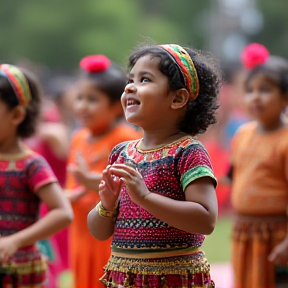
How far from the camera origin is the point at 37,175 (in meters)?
3.91

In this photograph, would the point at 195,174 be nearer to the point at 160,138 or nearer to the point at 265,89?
the point at 160,138

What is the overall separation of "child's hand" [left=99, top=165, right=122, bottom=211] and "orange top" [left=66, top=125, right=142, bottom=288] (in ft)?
5.89

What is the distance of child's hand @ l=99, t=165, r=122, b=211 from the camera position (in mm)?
2951

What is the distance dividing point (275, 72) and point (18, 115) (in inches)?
69.1

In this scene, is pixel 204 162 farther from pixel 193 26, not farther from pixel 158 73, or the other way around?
pixel 193 26

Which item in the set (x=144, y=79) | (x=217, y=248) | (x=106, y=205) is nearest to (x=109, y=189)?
(x=106, y=205)

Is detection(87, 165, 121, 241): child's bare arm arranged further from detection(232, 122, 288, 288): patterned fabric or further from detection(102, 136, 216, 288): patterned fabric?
detection(232, 122, 288, 288): patterned fabric

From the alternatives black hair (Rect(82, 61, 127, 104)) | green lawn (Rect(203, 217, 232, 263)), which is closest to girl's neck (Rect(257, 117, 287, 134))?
black hair (Rect(82, 61, 127, 104))

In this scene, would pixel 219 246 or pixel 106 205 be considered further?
pixel 219 246

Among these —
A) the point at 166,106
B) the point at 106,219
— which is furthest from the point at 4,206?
the point at 166,106

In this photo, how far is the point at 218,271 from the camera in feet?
24.3

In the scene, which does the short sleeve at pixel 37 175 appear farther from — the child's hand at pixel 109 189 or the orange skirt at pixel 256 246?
the orange skirt at pixel 256 246

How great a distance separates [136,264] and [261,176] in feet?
6.21

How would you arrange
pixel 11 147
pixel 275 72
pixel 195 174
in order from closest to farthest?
1. pixel 195 174
2. pixel 11 147
3. pixel 275 72
